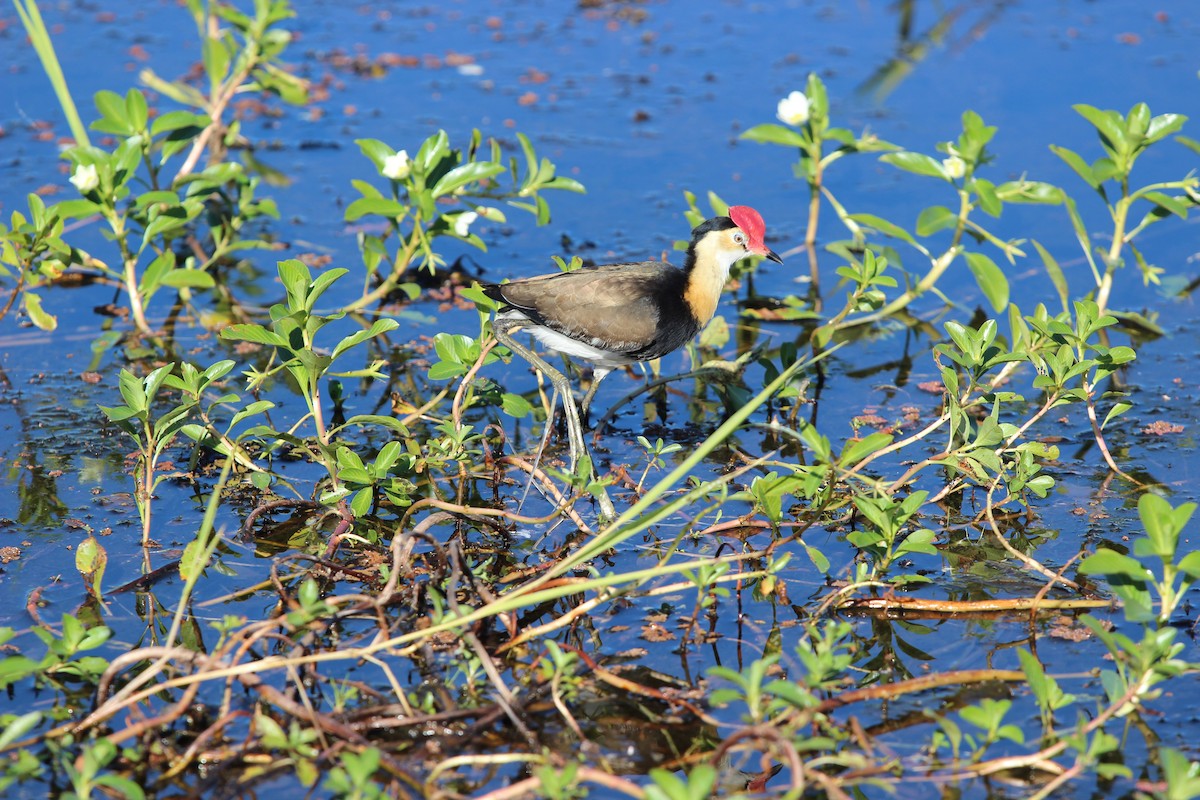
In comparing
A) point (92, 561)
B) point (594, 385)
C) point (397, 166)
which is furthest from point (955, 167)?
point (92, 561)

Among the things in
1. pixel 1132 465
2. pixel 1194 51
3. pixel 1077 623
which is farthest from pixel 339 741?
pixel 1194 51

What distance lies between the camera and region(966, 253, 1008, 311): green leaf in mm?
6316

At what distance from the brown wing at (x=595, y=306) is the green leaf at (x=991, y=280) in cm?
173

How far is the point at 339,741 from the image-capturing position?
12.7 feet

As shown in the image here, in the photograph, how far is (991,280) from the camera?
20.8 feet

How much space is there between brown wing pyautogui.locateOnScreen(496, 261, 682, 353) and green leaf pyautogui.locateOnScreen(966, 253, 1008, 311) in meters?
1.73

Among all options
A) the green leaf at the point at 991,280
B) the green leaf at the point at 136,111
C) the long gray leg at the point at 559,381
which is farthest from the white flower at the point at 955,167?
the green leaf at the point at 136,111

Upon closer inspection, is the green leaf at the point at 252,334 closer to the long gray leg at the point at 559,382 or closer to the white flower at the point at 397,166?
the long gray leg at the point at 559,382

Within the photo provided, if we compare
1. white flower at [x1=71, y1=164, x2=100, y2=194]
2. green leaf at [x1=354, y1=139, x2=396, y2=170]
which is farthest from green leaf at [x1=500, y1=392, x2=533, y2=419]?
white flower at [x1=71, y1=164, x2=100, y2=194]

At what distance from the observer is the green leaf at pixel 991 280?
632cm

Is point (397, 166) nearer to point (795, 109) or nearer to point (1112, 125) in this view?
point (795, 109)

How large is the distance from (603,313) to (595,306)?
0.17 feet

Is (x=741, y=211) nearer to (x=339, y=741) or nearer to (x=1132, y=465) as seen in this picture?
(x=1132, y=465)

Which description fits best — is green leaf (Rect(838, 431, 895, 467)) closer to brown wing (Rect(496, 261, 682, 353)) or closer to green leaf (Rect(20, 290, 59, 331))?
brown wing (Rect(496, 261, 682, 353))
